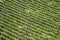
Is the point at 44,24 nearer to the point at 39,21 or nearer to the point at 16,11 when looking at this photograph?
the point at 39,21

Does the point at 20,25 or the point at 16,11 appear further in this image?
the point at 16,11

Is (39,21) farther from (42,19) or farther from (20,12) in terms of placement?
(20,12)

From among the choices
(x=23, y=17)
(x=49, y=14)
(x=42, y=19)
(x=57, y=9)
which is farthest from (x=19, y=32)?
(x=57, y=9)

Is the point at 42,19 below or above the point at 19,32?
above

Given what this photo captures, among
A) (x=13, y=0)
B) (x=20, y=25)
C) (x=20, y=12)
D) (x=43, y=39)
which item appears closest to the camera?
(x=43, y=39)

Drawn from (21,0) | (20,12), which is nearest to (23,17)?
(20,12)

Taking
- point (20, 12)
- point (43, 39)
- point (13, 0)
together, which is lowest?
point (43, 39)

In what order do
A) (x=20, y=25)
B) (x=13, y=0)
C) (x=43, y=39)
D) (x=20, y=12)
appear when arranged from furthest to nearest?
(x=13, y=0)
(x=20, y=12)
(x=20, y=25)
(x=43, y=39)
